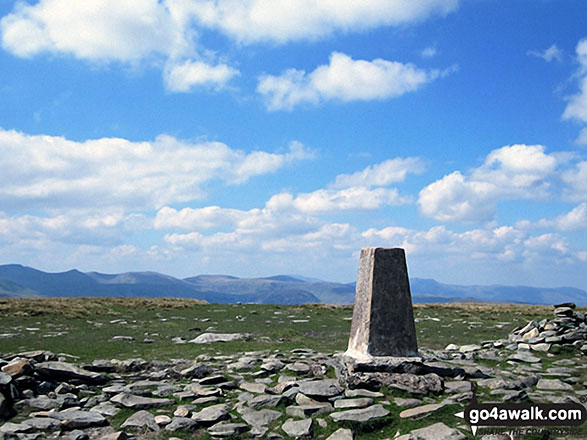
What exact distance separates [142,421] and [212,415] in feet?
4.32

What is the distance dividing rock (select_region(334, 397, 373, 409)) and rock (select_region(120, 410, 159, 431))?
3.49m

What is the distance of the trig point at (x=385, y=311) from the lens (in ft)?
34.0

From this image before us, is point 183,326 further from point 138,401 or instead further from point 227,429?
point 227,429

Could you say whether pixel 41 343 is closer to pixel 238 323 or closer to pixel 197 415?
pixel 238 323

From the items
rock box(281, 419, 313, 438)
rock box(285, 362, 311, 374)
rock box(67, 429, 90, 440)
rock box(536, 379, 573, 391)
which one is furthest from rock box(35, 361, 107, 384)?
rock box(536, 379, 573, 391)

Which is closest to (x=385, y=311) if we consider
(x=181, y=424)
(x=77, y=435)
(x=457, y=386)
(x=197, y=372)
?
(x=457, y=386)

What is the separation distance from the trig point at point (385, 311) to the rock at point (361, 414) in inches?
71.3

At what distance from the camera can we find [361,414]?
27.2ft

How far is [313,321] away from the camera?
86.4 ft

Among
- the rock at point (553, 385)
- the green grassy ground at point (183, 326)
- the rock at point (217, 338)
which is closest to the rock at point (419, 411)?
the rock at point (553, 385)


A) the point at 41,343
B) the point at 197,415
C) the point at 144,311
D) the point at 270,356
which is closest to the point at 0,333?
the point at 41,343

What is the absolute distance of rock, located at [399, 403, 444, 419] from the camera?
26.8 ft

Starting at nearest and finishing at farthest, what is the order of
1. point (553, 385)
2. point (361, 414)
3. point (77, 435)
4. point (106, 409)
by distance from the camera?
point (77, 435), point (361, 414), point (106, 409), point (553, 385)

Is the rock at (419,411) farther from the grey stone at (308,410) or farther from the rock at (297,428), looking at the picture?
→ the rock at (297,428)
